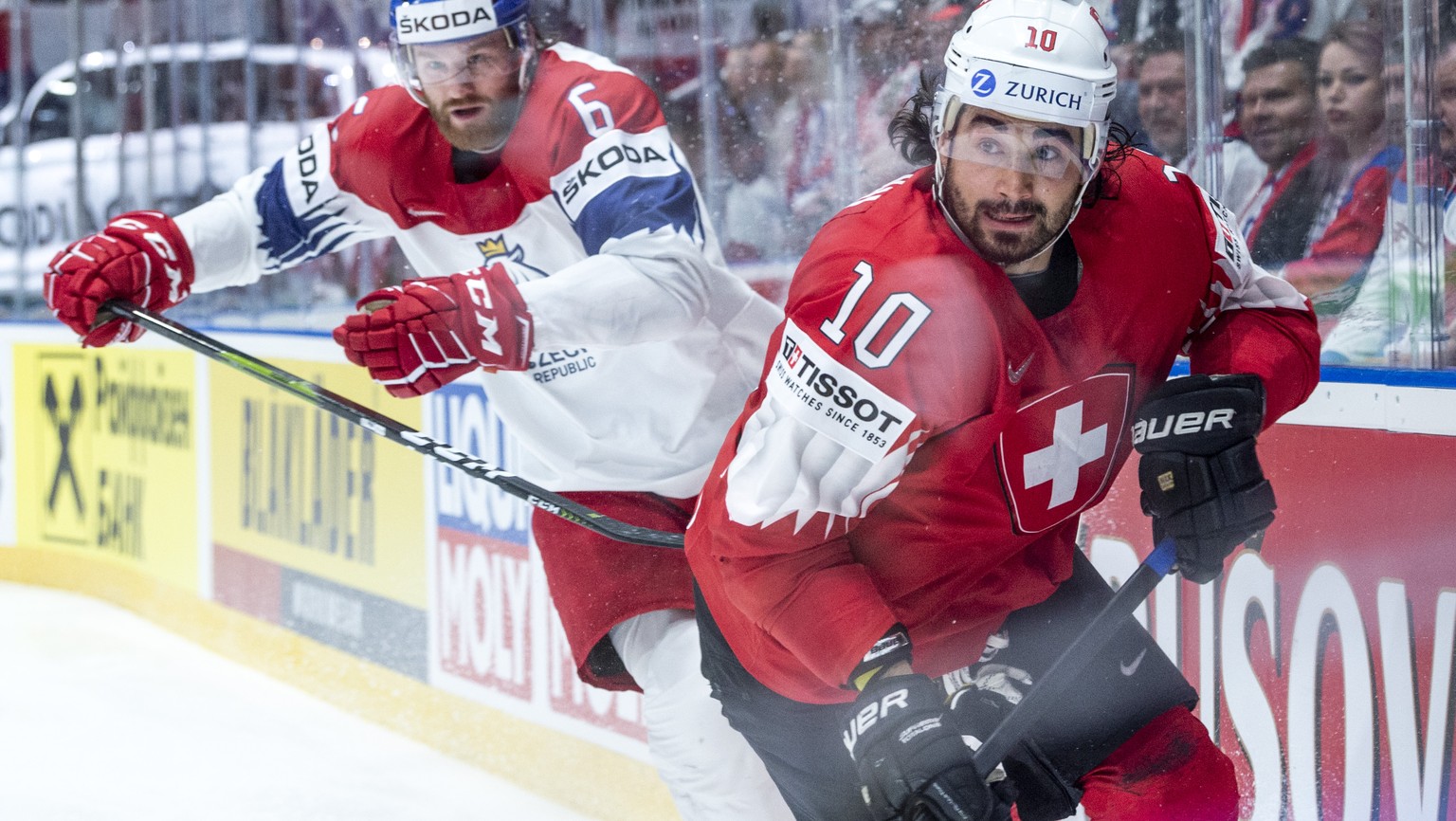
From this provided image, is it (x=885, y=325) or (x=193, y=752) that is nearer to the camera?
(x=885, y=325)

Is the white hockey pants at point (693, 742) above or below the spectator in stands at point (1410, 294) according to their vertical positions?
below

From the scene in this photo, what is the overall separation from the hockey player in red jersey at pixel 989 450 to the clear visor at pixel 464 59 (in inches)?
31.4

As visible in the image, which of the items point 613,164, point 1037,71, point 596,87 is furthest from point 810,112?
point 1037,71

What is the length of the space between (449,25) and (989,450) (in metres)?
1.16

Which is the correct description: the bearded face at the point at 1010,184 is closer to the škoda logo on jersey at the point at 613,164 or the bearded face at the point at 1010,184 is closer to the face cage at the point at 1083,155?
the face cage at the point at 1083,155

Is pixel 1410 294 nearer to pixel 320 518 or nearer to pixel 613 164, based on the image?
pixel 613 164

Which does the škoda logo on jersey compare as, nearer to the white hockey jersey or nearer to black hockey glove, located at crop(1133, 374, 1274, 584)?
the white hockey jersey

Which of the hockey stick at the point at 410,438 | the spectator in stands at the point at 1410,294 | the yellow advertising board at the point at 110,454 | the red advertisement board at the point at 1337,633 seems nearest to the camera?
the red advertisement board at the point at 1337,633

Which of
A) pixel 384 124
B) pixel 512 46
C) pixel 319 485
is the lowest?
pixel 319 485

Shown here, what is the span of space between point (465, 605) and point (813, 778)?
2.04 metres

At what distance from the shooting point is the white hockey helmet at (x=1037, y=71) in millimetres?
1554

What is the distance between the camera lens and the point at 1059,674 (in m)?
1.62

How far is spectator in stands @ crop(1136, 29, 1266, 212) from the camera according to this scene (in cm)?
246

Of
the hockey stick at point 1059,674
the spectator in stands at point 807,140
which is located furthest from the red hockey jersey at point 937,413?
the spectator in stands at point 807,140
